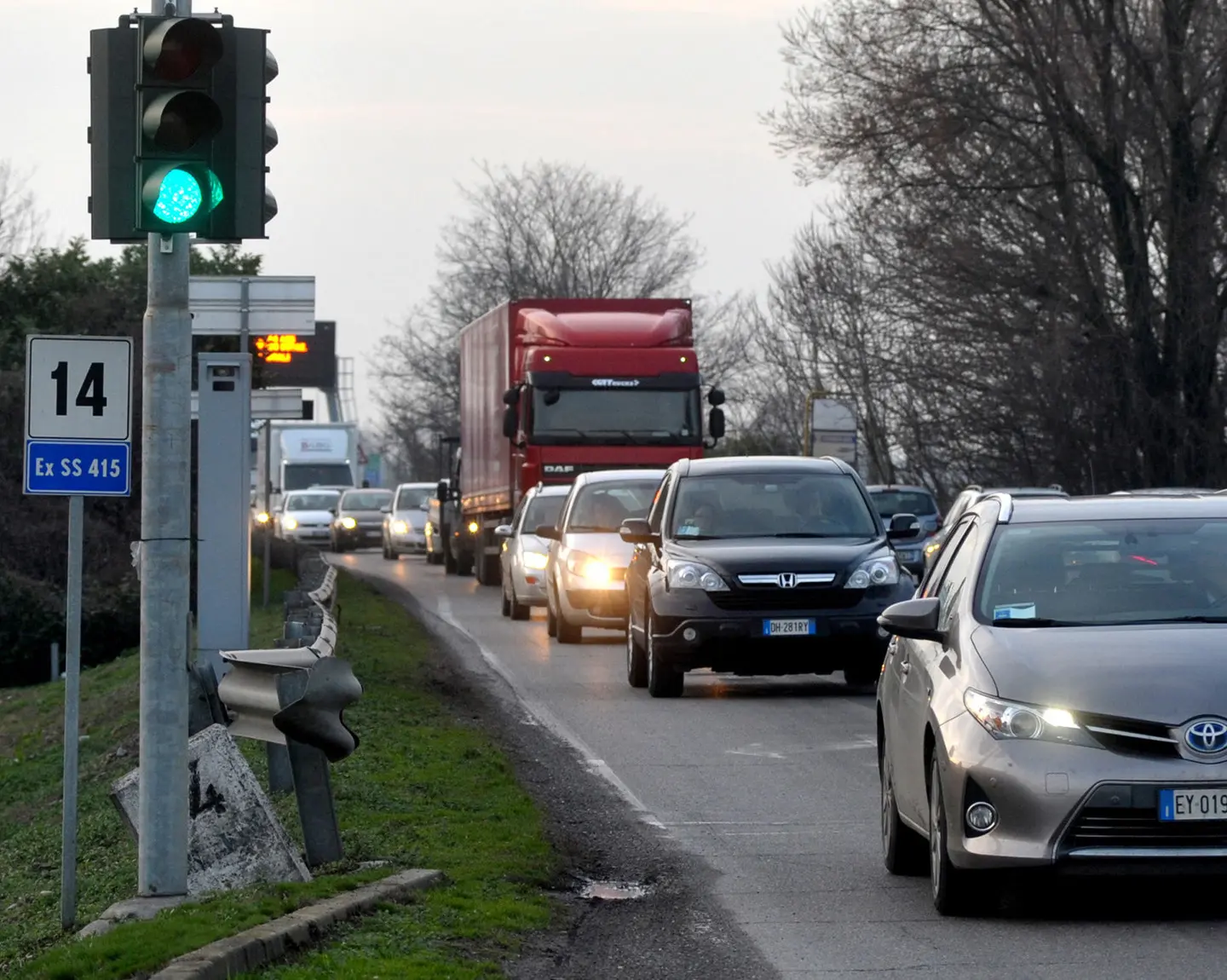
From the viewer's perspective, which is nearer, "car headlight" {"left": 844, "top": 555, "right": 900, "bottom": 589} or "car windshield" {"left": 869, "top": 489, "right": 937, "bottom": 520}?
"car headlight" {"left": 844, "top": 555, "right": 900, "bottom": 589}

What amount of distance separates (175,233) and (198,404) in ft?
26.5

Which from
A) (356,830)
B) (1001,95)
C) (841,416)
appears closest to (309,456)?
(841,416)

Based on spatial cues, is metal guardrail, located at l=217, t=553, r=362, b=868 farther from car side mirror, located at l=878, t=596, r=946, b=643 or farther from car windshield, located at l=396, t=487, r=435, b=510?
car windshield, located at l=396, t=487, r=435, b=510

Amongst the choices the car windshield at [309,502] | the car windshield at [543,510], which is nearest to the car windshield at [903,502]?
the car windshield at [543,510]

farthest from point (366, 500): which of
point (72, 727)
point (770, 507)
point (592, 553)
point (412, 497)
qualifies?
point (72, 727)

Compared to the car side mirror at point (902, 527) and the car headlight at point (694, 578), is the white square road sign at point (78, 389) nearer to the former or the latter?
the car headlight at point (694, 578)

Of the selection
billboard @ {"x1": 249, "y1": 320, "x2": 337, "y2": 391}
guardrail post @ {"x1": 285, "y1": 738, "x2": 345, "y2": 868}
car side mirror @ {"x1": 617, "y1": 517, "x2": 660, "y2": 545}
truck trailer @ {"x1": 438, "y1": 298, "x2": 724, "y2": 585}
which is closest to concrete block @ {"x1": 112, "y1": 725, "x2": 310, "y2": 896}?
guardrail post @ {"x1": 285, "y1": 738, "x2": 345, "y2": 868}

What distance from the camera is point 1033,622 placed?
847 centimetres

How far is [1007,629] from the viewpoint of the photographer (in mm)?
8375

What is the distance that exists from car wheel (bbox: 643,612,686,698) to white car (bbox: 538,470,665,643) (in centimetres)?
504

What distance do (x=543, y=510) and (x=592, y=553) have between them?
6.09m

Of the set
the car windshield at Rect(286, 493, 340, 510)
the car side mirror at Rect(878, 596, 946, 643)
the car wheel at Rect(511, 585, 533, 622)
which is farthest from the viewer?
the car windshield at Rect(286, 493, 340, 510)

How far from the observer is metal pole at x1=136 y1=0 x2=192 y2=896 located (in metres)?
8.48

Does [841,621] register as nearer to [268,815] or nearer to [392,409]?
[268,815]
